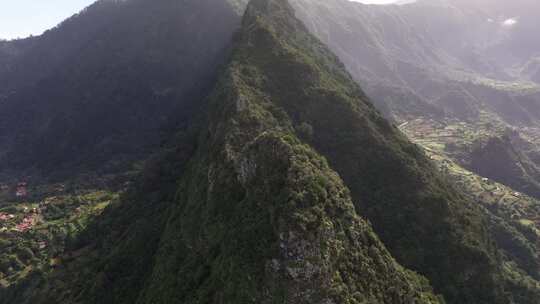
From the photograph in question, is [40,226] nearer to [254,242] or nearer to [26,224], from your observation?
Result: [26,224]

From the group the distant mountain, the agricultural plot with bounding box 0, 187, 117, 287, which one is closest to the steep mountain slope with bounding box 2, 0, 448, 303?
the distant mountain

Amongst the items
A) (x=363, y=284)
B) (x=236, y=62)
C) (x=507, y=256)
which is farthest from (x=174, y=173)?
(x=507, y=256)

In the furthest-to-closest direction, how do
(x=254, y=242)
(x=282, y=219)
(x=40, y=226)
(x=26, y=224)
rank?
(x=26, y=224), (x=40, y=226), (x=254, y=242), (x=282, y=219)

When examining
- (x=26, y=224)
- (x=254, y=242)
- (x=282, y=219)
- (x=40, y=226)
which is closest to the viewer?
(x=282, y=219)

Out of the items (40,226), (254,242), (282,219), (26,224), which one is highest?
(282,219)

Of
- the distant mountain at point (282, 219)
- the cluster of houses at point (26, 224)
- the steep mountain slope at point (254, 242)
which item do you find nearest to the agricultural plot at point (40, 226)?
the cluster of houses at point (26, 224)

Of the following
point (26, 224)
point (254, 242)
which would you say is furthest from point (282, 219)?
point (26, 224)

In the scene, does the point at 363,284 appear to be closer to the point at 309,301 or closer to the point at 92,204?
the point at 309,301

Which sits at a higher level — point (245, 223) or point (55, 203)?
point (245, 223)

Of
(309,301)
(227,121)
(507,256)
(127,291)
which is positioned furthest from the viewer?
(507,256)

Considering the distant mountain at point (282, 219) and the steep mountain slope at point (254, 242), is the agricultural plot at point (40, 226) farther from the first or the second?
the steep mountain slope at point (254, 242)

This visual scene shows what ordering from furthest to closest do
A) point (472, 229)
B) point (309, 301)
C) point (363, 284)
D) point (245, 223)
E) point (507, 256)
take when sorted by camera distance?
point (507, 256) < point (472, 229) < point (245, 223) < point (363, 284) < point (309, 301)
